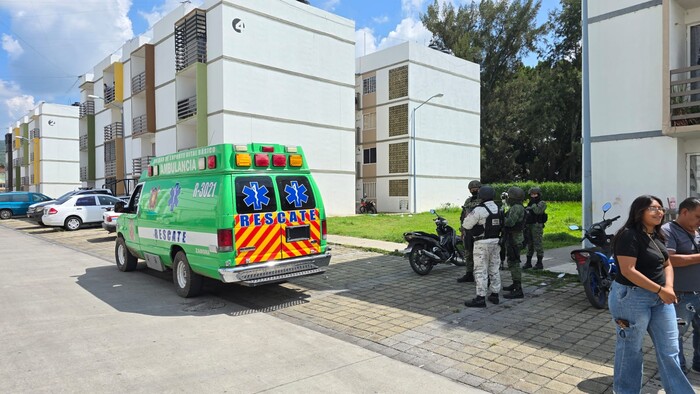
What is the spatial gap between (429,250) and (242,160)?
429 cm

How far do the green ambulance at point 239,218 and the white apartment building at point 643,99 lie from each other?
298 inches

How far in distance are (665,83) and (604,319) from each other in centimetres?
641

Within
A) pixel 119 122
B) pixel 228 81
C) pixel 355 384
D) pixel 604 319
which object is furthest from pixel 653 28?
pixel 119 122

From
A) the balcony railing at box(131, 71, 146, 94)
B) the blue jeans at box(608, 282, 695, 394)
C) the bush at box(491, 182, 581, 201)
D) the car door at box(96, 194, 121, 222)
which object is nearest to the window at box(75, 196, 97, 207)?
the car door at box(96, 194, 121, 222)

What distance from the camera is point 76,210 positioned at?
21047mm

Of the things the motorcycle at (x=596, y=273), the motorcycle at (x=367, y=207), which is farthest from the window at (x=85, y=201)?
the motorcycle at (x=596, y=273)

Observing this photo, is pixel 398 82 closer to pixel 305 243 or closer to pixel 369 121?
pixel 369 121

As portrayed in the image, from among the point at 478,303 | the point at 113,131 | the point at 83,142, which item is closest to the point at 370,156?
the point at 113,131

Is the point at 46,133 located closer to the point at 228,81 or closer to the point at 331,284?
the point at 228,81

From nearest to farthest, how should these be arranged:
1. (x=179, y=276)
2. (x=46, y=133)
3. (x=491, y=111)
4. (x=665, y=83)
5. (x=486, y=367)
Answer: (x=486, y=367), (x=179, y=276), (x=665, y=83), (x=491, y=111), (x=46, y=133)

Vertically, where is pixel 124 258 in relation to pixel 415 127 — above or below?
below

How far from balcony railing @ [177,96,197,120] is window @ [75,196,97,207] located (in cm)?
718

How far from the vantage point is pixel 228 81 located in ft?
79.0

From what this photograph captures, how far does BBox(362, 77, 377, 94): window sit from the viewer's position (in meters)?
35.5
